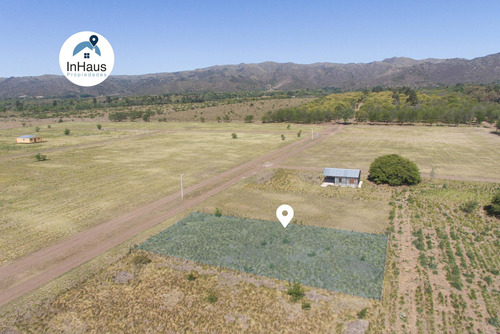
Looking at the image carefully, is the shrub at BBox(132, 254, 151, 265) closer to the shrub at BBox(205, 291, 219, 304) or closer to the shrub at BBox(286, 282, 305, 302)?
the shrub at BBox(205, 291, 219, 304)

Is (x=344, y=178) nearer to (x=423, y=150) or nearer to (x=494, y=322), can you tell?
(x=494, y=322)

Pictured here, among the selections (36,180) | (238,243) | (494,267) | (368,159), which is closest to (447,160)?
(368,159)

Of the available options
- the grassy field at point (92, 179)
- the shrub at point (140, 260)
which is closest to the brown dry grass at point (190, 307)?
the shrub at point (140, 260)

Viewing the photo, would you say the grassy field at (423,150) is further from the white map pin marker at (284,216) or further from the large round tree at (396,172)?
the white map pin marker at (284,216)

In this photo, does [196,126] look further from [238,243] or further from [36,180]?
[238,243]

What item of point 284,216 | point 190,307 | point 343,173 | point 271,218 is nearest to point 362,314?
point 190,307

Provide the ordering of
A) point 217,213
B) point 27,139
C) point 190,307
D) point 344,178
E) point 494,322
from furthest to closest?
point 27,139 < point 344,178 < point 217,213 < point 190,307 < point 494,322

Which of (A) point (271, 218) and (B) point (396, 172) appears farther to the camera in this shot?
(B) point (396, 172)
